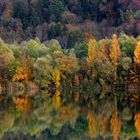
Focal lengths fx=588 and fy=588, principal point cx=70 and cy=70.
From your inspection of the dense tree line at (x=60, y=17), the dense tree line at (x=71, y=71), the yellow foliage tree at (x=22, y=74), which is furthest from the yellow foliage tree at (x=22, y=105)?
the dense tree line at (x=60, y=17)

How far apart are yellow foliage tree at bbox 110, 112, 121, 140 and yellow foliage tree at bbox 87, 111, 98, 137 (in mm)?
1104

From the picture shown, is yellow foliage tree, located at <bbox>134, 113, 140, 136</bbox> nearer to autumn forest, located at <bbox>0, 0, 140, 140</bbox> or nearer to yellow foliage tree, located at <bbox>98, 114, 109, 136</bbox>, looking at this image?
autumn forest, located at <bbox>0, 0, 140, 140</bbox>

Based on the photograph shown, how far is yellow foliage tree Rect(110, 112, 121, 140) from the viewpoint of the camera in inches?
1385

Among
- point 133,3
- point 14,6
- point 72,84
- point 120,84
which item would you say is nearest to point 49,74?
point 72,84

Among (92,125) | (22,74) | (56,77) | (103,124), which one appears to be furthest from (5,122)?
(22,74)

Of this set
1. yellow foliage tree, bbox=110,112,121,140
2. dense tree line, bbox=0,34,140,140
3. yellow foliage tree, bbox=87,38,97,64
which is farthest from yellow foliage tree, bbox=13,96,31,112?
yellow foliage tree, bbox=87,38,97,64

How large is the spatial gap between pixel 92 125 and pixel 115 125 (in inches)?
60.4

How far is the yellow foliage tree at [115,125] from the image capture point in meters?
35.2

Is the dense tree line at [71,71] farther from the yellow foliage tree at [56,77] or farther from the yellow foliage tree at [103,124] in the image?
the yellow foliage tree at [103,124]

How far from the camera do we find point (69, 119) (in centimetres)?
4359

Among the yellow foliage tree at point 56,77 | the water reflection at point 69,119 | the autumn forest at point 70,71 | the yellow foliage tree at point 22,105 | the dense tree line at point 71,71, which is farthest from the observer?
the yellow foliage tree at point 56,77

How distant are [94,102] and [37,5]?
87.3 m

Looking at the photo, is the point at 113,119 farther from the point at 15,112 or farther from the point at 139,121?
the point at 15,112

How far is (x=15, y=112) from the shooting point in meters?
48.9
